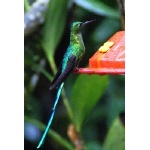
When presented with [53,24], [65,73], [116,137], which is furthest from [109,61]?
[53,24]

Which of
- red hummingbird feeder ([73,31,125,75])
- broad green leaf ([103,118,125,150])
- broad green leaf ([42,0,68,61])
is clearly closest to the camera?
red hummingbird feeder ([73,31,125,75])

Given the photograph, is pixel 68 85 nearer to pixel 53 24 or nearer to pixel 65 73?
pixel 53 24

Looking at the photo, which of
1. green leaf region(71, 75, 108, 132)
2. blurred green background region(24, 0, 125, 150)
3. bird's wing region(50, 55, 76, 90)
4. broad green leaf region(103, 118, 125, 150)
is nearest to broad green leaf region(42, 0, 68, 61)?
blurred green background region(24, 0, 125, 150)

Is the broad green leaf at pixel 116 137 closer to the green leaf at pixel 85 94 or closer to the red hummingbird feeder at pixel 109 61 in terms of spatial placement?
the green leaf at pixel 85 94

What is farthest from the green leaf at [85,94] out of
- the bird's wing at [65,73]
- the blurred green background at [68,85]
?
the bird's wing at [65,73]

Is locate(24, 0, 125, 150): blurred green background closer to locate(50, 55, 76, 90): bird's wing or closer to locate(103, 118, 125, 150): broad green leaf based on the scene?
locate(103, 118, 125, 150): broad green leaf
